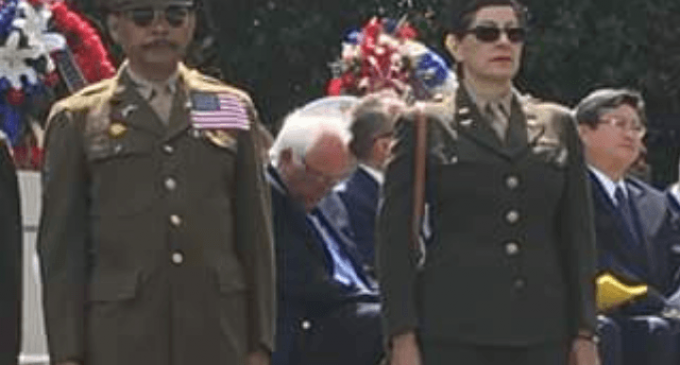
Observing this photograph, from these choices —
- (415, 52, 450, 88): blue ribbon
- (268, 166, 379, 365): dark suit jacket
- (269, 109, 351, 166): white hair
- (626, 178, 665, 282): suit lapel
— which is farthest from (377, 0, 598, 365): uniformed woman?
(415, 52, 450, 88): blue ribbon

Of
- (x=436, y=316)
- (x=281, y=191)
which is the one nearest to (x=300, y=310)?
(x=281, y=191)

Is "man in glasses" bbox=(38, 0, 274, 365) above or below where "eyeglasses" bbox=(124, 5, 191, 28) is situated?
below

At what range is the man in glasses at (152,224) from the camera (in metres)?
6.04

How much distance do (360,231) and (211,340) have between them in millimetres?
2143

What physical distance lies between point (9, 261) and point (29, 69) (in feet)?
7.16

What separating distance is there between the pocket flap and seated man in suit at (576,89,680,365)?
285 centimetres

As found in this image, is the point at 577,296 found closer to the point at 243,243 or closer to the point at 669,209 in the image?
the point at 243,243

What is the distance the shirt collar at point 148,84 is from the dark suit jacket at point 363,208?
6.52 ft

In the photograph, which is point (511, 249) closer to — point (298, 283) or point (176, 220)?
point (176, 220)

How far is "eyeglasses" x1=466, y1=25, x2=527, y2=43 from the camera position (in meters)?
6.58

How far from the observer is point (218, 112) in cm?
623

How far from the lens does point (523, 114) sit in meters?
6.64

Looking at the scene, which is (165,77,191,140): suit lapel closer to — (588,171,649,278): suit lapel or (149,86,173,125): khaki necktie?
(149,86,173,125): khaki necktie

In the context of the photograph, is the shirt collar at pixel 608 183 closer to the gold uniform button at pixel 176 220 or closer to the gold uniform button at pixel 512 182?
the gold uniform button at pixel 512 182
